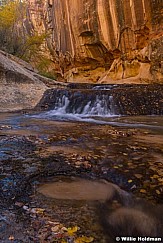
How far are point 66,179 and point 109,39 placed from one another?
2056 cm

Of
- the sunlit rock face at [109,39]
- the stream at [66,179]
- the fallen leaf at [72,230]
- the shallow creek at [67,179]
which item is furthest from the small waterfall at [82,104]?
the fallen leaf at [72,230]

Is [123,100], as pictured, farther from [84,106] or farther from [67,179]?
[67,179]

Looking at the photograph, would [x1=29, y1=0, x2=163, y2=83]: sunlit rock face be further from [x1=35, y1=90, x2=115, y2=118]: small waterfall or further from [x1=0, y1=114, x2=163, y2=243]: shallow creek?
[x1=0, y1=114, x2=163, y2=243]: shallow creek

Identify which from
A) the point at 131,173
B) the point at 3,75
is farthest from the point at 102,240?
the point at 3,75

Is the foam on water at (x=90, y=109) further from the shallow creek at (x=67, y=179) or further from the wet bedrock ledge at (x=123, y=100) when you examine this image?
the shallow creek at (x=67, y=179)

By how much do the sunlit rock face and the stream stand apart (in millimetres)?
13887

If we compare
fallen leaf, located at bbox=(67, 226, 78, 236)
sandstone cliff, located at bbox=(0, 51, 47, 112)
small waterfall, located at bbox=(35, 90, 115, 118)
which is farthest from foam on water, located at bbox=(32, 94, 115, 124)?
fallen leaf, located at bbox=(67, 226, 78, 236)

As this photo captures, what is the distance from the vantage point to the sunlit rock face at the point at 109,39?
58.0ft

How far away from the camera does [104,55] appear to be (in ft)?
76.8

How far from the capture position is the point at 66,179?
258 centimetres

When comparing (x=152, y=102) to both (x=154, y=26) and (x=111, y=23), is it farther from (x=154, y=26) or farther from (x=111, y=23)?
A: (x=111, y=23)

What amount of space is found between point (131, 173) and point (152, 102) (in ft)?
27.5

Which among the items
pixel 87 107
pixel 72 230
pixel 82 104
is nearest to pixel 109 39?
pixel 82 104

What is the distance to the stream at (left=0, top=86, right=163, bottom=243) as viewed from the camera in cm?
172
